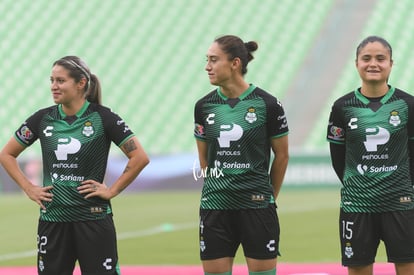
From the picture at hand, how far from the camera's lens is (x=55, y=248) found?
6.26 meters

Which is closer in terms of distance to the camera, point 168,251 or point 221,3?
point 168,251

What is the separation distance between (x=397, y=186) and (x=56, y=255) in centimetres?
230

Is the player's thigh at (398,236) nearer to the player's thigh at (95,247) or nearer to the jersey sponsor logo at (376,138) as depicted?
the jersey sponsor logo at (376,138)

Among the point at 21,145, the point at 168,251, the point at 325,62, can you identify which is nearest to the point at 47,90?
the point at 325,62

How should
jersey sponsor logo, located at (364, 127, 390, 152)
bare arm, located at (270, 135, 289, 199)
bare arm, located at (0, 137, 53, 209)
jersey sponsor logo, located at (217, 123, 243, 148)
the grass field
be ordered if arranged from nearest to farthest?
jersey sponsor logo, located at (364, 127, 390, 152)
bare arm, located at (0, 137, 53, 209)
jersey sponsor logo, located at (217, 123, 243, 148)
bare arm, located at (270, 135, 289, 199)
the grass field

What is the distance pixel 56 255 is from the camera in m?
6.26

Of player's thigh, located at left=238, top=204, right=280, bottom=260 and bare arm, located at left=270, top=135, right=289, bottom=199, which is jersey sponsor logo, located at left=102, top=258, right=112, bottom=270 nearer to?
player's thigh, located at left=238, top=204, right=280, bottom=260

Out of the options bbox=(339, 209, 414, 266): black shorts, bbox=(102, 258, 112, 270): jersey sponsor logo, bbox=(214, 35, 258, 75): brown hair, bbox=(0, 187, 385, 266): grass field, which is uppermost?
bbox=(214, 35, 258, 75): brown hair

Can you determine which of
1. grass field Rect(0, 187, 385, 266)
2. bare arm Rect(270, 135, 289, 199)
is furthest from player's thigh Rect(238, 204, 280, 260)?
grass field Rect(0, 187, 385, 266)

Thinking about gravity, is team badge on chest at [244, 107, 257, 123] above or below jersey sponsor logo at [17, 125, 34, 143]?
above

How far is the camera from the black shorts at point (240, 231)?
664cm

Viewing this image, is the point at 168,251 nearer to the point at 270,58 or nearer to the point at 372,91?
the point at 372,91

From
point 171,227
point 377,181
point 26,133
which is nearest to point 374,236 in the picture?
point 377,181

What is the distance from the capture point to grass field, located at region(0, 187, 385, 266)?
1180 centimetres
